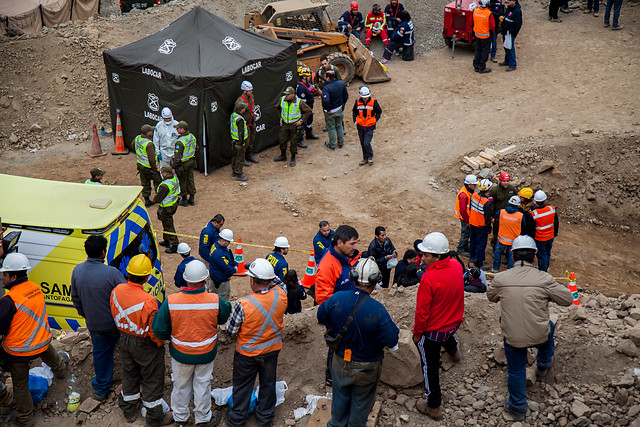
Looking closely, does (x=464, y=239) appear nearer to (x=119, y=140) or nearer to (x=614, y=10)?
(x=119, y=140)

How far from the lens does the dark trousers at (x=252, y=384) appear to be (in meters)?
6.20

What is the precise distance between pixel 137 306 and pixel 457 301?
315 cm

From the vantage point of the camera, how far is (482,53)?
1850 centimetres

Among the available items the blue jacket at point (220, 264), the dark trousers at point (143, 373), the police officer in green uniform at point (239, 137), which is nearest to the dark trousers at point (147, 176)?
the police officer in green uniform at point (239, 137)

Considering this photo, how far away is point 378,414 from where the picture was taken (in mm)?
6461

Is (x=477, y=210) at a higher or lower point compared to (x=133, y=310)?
lower

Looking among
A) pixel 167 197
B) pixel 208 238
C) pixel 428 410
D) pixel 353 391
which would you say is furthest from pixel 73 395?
pixel 167 197

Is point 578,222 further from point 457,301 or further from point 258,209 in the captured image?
point 457,301

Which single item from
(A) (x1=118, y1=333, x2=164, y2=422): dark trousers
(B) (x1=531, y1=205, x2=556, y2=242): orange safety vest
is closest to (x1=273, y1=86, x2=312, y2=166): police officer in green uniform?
(B) (x1=531, y1=205, x2=556, y2=242): orange safety vest

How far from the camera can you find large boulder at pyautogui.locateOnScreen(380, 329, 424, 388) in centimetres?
657

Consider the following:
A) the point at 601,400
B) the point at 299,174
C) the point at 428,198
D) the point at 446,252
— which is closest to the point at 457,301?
the point at 446,252

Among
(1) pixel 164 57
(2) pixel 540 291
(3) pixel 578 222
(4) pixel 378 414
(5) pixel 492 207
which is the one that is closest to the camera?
(2) pixel 540 291

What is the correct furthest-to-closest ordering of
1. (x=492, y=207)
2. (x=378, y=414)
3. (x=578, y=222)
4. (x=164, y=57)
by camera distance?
(x=164, y=57) → (x=578, y=222) → (x=492, y=207) → (x=378, y=414)

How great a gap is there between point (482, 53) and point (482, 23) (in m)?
0.87
